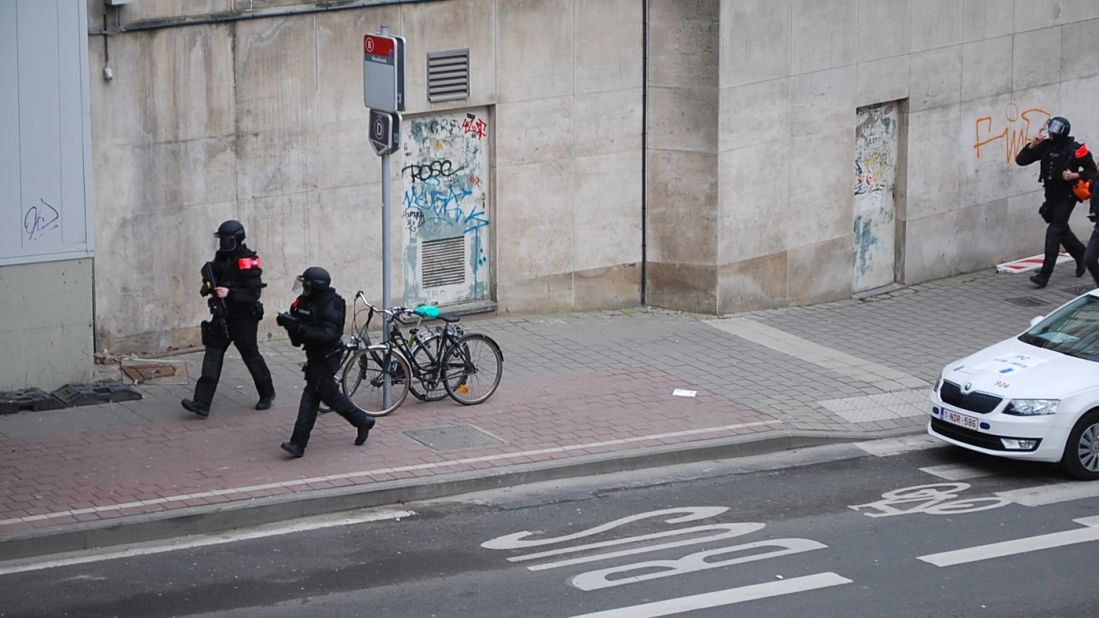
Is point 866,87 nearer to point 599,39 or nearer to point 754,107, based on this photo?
point 754,107

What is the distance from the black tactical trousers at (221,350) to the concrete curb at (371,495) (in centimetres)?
222

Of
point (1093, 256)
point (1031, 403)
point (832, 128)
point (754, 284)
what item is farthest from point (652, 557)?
point (1093, 256)

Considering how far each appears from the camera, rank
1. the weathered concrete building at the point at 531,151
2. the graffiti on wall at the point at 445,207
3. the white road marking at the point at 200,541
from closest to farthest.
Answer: the white road marking at the point at 200,541 < the weathered concrete building at the point at 531,151 < the graffiti on wall at the point at 445,207

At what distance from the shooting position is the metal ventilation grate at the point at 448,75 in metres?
16.7

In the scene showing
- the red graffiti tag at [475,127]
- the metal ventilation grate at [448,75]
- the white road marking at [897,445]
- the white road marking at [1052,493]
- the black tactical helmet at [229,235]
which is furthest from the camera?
the red graffiti tag at [475,127]

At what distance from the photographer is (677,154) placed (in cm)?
1809

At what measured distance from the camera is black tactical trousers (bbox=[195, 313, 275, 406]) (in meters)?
13.7

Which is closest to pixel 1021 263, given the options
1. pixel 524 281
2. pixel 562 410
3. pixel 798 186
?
pixel 798 186

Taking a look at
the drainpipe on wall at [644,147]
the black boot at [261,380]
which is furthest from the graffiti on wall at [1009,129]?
the black boot at [261,380]

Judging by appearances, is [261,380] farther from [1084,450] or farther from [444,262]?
[1084,450]

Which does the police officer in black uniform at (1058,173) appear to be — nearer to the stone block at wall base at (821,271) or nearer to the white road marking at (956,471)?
the stone block at wall base at (821,271)

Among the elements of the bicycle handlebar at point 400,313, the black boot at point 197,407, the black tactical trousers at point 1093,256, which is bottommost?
the black boot at point 197,407

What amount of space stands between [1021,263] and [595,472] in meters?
10.4

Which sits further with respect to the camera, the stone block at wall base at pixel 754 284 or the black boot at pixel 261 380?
the stone block at wall base at pixel 754 284
